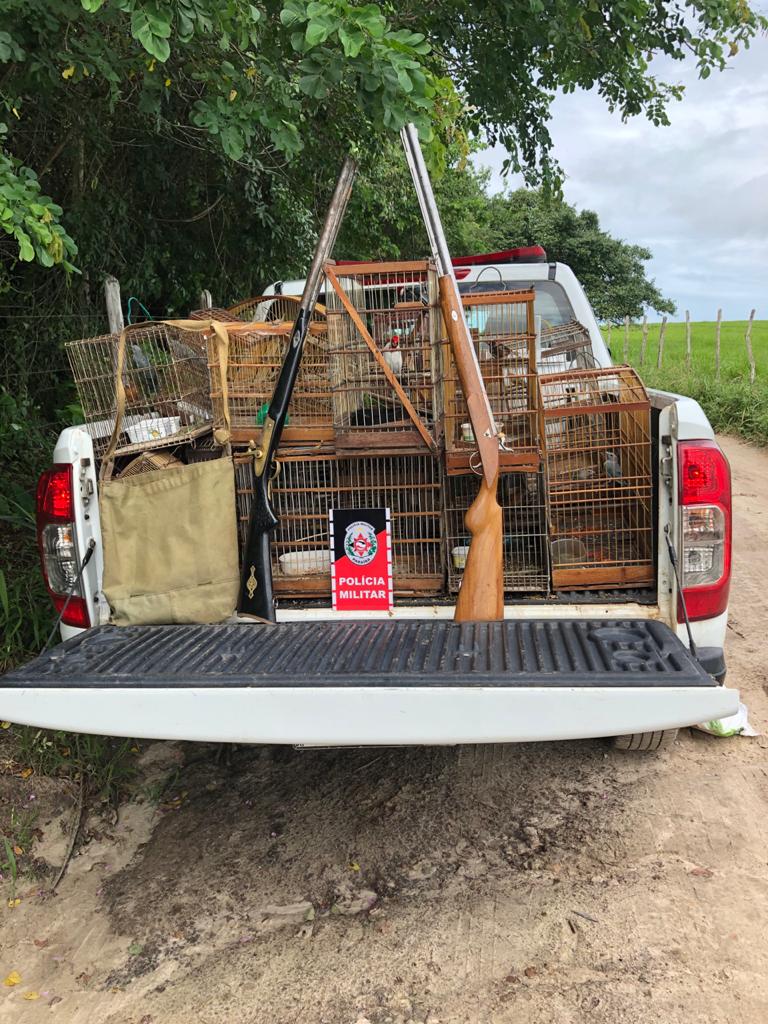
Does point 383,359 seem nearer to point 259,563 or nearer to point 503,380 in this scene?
point 503,380

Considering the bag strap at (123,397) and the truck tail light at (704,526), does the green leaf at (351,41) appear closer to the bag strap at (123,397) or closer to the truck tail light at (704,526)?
the bag strap at (123,397)

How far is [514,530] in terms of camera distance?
3365 mm

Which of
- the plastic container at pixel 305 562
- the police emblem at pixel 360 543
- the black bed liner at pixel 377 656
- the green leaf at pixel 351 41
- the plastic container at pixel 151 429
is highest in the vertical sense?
the green leaf at pixel 351 41

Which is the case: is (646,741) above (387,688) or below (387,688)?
below

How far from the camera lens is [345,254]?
1122 cm

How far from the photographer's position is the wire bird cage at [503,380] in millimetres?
2980

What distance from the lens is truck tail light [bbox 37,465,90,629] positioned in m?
2.89

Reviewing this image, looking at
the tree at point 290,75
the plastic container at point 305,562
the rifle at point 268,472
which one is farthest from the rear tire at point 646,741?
the tree at point 290,75

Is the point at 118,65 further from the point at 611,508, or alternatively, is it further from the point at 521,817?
the point at 521,817

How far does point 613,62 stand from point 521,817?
18.1ft

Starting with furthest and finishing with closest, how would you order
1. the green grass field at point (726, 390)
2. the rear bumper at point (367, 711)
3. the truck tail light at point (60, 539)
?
the green grass field at point (726, 390)
the truck tail light at point (60, 539)
the rear bumper at point (367, 711)

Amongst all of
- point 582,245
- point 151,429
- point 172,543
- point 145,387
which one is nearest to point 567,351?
point 145,387

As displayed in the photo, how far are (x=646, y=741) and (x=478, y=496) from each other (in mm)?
1378

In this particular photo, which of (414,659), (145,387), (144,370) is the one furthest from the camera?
(145,387)
